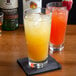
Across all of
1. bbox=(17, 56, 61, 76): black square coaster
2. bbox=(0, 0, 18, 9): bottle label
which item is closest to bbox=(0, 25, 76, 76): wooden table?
bbox=(17, 56, 61, 76): black square coaster

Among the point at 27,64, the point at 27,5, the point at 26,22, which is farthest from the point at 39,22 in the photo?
the point at 27,5

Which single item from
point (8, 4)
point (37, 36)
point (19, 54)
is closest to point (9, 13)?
point (8, 4)

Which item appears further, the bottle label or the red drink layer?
the bottle label

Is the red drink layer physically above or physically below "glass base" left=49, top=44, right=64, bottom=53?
above

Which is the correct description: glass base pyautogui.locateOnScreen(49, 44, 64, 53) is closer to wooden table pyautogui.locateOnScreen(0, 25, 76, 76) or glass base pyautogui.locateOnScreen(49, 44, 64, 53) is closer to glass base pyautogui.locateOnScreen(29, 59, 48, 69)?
wooden table pyautogui.locateOnScreen(0, 25, 76, 76)

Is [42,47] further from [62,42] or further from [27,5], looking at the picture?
[27,5]

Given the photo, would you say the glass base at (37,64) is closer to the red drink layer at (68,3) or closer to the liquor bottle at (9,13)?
the red drink layer at (68,3)
